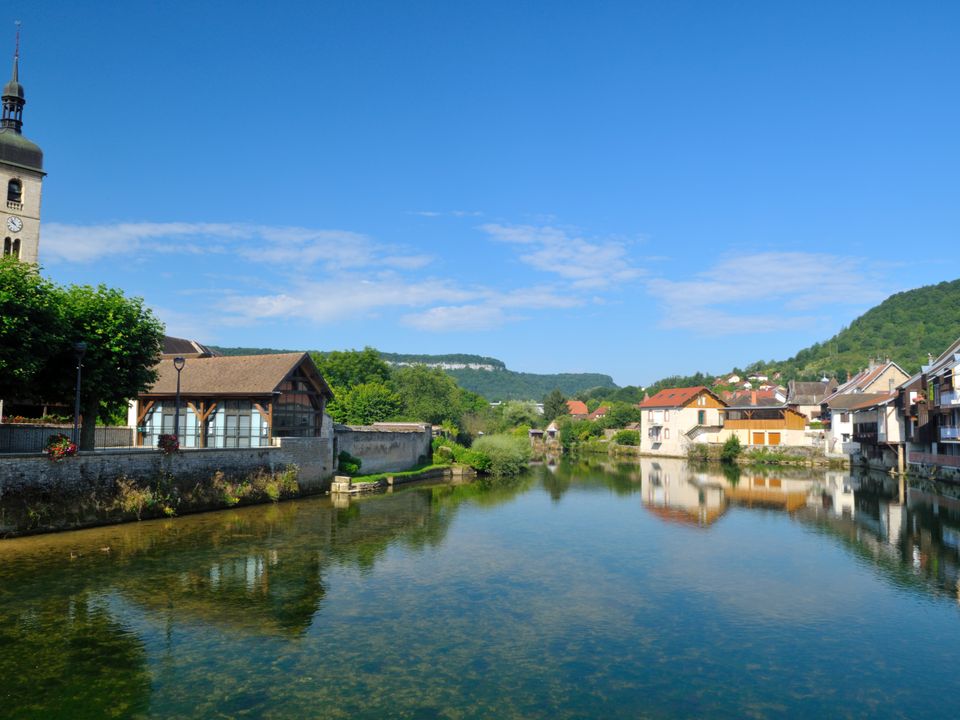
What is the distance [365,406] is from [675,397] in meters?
34.7

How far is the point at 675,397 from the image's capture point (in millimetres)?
75375

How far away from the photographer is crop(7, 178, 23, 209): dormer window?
40.0 m

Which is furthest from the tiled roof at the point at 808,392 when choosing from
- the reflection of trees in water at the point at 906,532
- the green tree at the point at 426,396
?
the green tree at the point at 426,396

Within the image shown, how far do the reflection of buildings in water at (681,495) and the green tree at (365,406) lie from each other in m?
26.2

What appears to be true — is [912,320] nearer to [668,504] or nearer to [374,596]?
[668,504]

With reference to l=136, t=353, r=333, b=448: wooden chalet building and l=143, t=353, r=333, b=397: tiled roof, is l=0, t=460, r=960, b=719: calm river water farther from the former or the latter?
l=143, t=353, r=333, b=397: tiled roof

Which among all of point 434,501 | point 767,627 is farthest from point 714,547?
point 434,501

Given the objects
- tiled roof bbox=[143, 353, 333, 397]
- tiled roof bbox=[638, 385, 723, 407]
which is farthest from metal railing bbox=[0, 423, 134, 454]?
tiled roof bbox=[638, 385, 723, 407]

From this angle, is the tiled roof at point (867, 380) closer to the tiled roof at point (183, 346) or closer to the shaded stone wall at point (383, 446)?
the shaded stone wall at point (383, 446)

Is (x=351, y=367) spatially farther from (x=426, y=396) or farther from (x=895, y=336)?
(x=895, y=336)

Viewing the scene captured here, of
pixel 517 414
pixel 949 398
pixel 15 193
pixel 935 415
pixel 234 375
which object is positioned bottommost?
pixel 517 414

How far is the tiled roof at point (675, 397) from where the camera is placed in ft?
240

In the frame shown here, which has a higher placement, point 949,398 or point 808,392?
point 808,392

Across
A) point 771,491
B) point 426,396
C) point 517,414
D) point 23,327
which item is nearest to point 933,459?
point 771,491
